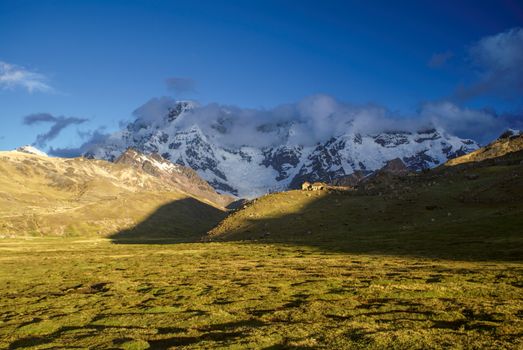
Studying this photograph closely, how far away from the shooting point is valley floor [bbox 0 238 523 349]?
2506 centimetres

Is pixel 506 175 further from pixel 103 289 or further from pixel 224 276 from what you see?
pixel 103 289

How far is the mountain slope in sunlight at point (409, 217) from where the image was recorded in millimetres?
80500

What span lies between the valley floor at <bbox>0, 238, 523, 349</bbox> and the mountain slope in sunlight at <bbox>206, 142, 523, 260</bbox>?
2561 cm

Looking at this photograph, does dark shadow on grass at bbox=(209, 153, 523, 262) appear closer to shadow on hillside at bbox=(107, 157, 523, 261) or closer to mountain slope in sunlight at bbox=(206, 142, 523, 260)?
mountain slope in sunlight at bbox=(206, 142, 523, 260)

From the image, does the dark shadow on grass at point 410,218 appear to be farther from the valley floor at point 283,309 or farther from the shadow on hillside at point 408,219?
the valley floor at point 283,309

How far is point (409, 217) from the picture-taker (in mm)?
131625

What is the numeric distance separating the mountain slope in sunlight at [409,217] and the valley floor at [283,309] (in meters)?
25.6

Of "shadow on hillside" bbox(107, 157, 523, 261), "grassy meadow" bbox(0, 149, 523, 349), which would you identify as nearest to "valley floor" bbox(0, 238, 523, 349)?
"grassy meadow" bbox(0, 149, 523, 349)

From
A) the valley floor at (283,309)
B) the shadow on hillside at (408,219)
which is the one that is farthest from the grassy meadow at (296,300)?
the shadow on hillside at (408,219)

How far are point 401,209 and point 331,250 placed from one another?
61.5m

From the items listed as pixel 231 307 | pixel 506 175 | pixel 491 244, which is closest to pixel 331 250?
pixel 491 244

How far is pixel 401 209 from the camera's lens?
140 metres

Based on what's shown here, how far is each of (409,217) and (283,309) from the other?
106 meters

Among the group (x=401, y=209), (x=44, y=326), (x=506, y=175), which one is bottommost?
(x=44, y=326)
